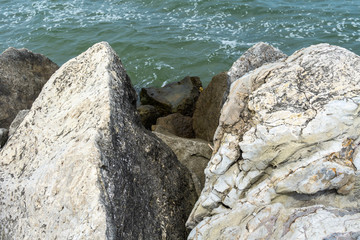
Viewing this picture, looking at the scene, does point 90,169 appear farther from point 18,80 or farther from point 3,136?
point 18,80

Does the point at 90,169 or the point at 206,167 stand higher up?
the point at 90,169

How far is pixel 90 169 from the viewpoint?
290 cm

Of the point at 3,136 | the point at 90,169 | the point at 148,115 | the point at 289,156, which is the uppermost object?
the point at 90,169

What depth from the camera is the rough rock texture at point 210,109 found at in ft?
19.8

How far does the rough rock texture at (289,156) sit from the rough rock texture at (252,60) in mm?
1051

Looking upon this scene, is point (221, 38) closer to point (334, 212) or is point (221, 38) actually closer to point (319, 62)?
point (319, 62)

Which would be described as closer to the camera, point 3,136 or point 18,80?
point 3,136

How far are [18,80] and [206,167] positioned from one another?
14.6 ft

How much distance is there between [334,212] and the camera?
7.77ft

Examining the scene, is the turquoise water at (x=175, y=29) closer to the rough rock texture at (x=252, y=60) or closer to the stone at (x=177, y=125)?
the stone at (x=177, y=125)

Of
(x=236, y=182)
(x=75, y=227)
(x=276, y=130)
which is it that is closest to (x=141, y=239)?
(x=75, y=227)

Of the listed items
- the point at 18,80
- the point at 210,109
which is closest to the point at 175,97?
the point at 210,109

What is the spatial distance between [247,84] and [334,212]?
5.49ft

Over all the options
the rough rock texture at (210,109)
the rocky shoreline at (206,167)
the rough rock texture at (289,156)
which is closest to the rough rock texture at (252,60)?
the rocky shoreline at (206,167)
